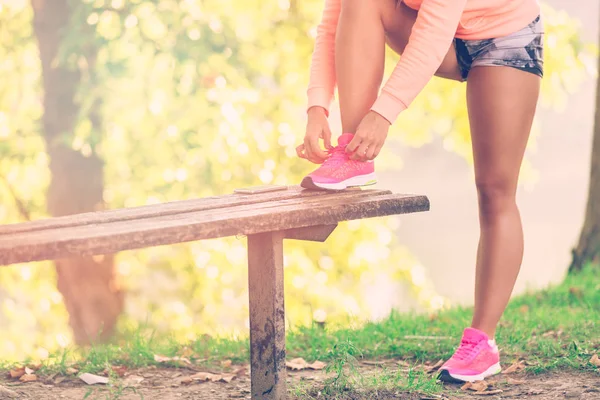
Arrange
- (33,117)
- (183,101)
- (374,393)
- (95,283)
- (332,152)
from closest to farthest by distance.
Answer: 1. (374,393)
2. (332,152)
3. (95,283)
4. (183,101)
5. (33,117)

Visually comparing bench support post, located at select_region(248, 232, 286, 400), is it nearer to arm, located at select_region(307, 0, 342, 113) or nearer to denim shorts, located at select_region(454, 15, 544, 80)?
arm, located at select_region(307, 0, 342, 113)

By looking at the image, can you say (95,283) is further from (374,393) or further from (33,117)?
(374,393)

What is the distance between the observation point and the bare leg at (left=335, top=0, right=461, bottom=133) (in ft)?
9.40

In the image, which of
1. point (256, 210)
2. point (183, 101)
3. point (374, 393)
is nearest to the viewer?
point (256, 210)

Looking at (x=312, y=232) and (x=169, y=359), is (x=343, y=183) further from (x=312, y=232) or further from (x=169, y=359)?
(x=169, y=359)

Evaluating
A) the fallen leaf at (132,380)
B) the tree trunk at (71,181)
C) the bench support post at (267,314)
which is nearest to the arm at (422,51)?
the bench support post at (267,314)

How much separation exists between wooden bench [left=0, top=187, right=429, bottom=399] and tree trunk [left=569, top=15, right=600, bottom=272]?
10.6 ft

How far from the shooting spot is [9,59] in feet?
32.8

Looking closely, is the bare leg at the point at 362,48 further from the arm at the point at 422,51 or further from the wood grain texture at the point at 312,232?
the wood grain texture at the point at 312,232

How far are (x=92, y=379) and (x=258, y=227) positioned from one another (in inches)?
48.4

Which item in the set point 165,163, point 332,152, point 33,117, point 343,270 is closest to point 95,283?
point 165,163

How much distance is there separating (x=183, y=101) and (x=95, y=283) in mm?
2322

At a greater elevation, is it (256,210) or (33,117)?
(33,117)

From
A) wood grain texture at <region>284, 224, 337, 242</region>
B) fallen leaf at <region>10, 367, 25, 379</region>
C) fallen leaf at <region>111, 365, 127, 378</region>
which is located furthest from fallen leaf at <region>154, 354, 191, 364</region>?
wood grain texture at <region>284, 224, 337, 242</region>
